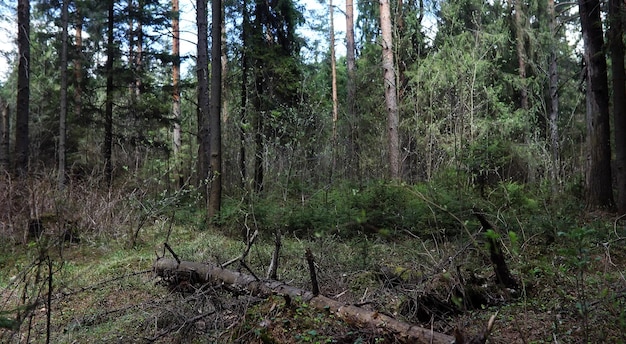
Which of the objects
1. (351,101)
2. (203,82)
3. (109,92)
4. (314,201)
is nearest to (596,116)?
(314,201)

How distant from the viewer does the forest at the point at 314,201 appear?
145 inches

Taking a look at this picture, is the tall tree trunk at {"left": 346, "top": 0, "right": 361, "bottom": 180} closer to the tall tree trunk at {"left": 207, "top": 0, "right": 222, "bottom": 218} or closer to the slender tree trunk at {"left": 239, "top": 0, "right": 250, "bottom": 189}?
the slender tree trunk at {"left": 239, "top": 0, "right": 250, "bottom": 189}

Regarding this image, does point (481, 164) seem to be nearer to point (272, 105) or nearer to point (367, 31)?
point (272, 105)

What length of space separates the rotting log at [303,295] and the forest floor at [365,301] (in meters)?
0.07

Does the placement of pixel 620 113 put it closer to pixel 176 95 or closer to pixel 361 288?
pixel 361 288

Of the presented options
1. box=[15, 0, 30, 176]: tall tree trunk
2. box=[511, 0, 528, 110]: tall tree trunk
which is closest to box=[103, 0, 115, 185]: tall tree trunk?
box=[15, 0, 30, 176]: tall tree trunk

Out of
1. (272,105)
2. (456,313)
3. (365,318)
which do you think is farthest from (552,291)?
(272,105)

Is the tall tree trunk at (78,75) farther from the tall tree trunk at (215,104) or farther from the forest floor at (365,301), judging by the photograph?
the forest floor at (365,301)

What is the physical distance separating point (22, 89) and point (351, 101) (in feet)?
35.7

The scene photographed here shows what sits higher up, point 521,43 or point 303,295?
point 521,43

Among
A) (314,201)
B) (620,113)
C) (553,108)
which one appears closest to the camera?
(620,113)

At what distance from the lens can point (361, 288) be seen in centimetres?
479

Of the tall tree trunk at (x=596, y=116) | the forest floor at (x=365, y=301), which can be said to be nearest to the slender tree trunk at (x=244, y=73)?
the forest floor at (x=365, y=301)

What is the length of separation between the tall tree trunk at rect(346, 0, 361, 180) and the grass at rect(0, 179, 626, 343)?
20.0 ft
